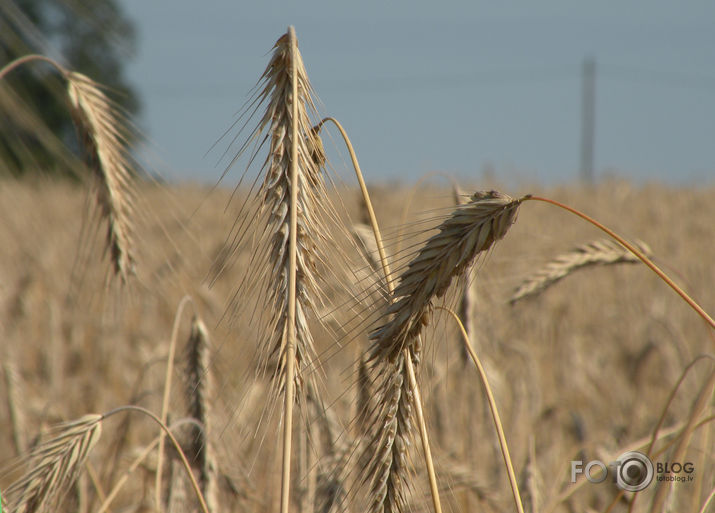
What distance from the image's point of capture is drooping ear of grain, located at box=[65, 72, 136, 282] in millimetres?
1434

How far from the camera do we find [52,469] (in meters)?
1.16

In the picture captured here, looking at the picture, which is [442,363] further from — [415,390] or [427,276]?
[427,276]

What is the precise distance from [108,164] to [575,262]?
43.9 inches

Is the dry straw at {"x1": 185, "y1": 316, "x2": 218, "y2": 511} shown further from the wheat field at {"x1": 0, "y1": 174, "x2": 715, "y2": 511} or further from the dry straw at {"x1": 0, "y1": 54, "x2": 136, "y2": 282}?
the dry straw at {"x1": 0, "y1": 54, "x2": 136, "y2": 282}

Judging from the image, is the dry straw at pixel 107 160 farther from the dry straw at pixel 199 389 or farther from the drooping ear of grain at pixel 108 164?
the dry straw at pixel 199 389

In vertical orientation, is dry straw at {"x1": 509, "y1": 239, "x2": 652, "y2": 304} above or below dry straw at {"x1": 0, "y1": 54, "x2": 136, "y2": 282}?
below

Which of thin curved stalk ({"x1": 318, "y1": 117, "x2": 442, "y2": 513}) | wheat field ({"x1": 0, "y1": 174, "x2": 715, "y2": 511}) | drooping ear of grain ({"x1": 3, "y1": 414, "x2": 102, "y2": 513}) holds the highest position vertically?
thin curved stalk ({"x1": 318, "y1": 117, "x2": 442, "y2": 513})

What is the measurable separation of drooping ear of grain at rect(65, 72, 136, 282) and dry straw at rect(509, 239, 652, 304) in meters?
0.93

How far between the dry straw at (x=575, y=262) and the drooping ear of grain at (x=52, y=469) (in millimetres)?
1016

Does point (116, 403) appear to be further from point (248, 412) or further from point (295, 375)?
point (295, 375)

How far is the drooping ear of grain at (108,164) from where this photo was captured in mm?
1434

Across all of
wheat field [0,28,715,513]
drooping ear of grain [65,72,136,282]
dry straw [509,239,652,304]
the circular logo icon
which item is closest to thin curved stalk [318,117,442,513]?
wheat field [0,28,715,513]

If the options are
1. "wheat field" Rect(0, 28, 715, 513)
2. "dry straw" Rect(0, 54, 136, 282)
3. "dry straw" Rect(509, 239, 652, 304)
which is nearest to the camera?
"wheat field" Rect(0, 28, 715, 513)

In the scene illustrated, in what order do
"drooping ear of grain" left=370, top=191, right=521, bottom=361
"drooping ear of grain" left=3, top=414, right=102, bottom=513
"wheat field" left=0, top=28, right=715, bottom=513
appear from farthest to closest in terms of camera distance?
"drooping ear of grain" left=3, top=414, right=102, bottom=513 < "wheat field" left=0, top=28, right=715, bottom=513 < "drooping ear of grain" left=370, top=191, right=521, bottom=361
